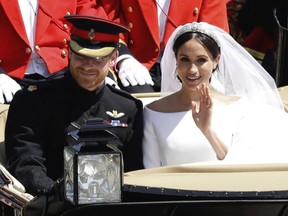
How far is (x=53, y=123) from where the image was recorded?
12.1ft

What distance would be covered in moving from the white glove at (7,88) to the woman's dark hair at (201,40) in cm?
85

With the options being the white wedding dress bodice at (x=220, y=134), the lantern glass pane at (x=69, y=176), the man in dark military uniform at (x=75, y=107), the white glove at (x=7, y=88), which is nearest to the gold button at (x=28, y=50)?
the white glove at (x=7, y=88)

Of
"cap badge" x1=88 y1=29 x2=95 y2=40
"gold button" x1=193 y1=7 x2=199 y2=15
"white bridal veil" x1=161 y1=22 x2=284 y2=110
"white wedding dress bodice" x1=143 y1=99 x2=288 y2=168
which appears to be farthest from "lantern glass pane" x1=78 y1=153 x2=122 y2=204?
"gold button" x1=193 y1=7 x2=199 y2=15

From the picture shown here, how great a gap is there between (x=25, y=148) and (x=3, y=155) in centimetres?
23

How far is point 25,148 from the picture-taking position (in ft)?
11.7

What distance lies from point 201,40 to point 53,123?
652 mm

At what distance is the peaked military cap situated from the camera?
3754 millimetres

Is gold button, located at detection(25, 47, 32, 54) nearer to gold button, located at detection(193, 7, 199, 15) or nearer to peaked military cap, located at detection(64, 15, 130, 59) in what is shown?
peaked military cap, located at detection(64, 15, 130, 59)

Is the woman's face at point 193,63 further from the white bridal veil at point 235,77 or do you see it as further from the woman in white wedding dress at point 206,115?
the white bridal veil at point 235,77

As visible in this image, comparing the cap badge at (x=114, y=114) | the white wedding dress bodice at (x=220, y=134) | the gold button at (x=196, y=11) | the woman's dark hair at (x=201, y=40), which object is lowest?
the white wedding dress bodice at (x=220, y=134)

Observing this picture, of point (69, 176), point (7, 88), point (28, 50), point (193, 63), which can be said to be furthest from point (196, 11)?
point (69, 176)

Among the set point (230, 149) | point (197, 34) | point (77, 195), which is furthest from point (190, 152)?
point (77, 195)

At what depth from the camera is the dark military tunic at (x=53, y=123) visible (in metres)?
3.60

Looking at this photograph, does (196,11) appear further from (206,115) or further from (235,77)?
(206,115)
